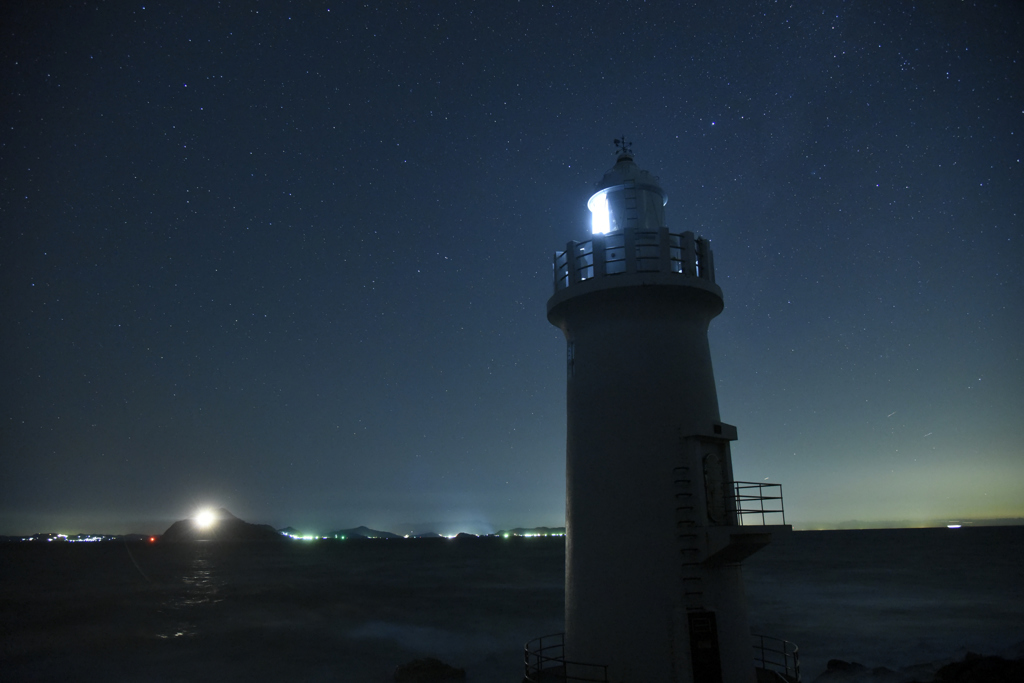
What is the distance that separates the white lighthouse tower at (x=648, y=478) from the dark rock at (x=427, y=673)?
763 inches

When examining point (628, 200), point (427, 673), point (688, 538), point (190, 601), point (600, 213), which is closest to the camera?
point (688, 538)

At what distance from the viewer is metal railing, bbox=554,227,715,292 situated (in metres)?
9.21

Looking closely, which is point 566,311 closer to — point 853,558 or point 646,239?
point 646,239

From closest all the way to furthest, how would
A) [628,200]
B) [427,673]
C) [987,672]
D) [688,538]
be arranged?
[688,538]
[628,200]
[987,672]
[427,673]

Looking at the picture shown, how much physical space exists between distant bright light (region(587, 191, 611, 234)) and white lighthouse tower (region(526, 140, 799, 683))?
18.8 inches

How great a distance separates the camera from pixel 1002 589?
60.2 meters

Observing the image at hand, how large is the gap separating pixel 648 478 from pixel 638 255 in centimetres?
313

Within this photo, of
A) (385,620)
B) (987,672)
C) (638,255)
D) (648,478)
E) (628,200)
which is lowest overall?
(385,620)

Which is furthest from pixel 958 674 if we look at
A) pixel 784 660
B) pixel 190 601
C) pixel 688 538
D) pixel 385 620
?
pixel 190 601

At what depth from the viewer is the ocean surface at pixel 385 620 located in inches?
1244

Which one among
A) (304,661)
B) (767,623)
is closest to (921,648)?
(767,623)

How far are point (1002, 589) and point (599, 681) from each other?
70489mm

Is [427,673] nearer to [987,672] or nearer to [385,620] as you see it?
[987,672]

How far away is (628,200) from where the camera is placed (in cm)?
1012
